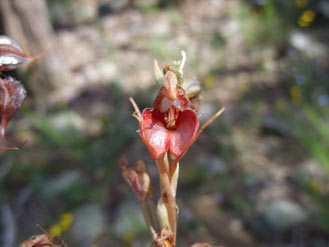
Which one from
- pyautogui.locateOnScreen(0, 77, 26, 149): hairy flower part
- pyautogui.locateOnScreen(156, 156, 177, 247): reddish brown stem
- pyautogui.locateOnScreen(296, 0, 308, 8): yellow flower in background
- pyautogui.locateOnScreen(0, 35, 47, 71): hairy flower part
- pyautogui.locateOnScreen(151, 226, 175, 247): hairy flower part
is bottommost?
pyautogui.locateOnScreen(151, 226, 175, 247): hairy flower part

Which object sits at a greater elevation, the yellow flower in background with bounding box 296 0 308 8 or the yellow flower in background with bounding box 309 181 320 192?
the yellow flower in background with bounding box 296 0 308 8

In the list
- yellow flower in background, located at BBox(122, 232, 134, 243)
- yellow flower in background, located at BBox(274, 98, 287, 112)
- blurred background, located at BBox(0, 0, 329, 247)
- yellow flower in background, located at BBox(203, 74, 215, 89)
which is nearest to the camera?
yellow flower in background, located at BBox(122, 232, 134, 243)

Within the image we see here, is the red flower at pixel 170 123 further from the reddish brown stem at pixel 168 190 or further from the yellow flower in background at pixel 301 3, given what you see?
the yellow flower in background at pixel 301 3

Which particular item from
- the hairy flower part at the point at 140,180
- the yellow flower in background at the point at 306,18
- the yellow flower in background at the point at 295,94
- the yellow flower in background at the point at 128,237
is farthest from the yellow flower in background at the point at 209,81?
the hairy flower part at the point at 140,180

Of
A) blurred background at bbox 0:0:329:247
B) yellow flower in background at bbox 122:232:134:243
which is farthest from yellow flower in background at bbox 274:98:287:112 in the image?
yellow flower in background at bbox 122:232:134:243

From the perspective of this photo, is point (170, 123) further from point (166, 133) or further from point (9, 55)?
point (9, 55)

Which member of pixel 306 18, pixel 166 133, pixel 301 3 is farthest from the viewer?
pixel 301 3

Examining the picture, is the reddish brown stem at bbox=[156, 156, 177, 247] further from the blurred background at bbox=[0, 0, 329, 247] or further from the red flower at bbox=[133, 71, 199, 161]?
the blurred background at bbox=[0, 0, 329, 247]

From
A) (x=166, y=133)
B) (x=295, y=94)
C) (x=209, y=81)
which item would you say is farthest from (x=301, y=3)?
(x=166, y=133)
